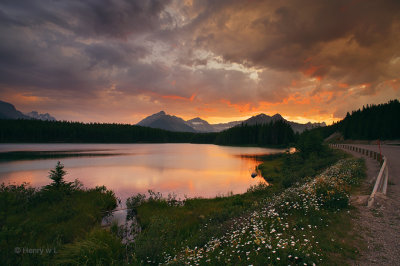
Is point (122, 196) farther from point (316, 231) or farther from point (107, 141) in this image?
point (107, 141)

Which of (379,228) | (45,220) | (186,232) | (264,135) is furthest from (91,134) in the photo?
(379,228)

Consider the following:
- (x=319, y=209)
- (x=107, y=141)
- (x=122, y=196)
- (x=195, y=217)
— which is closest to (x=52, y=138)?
(x=107, y=141)

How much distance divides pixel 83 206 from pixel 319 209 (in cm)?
2066

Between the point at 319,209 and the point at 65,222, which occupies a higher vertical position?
the point at 319,209

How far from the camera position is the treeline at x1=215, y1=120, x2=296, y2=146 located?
144 meters

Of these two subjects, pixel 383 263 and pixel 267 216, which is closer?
pixel 383 263

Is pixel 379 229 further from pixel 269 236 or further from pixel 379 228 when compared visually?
pixel 269 236

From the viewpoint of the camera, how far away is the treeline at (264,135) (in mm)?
143675

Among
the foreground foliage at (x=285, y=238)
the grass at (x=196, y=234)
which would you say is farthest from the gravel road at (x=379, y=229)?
the foreground foliage at (x=285, y=238)

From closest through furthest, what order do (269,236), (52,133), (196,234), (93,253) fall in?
(269,236) < (93,253) < (196,234) < (52,133)

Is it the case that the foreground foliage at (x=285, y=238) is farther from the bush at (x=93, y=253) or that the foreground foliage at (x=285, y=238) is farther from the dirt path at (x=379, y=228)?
the bush at (x=93, y=253)

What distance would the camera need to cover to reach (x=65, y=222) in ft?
50.2

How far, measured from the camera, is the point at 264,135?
150m

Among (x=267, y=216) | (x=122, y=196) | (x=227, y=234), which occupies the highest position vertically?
(x=267, y=216)
